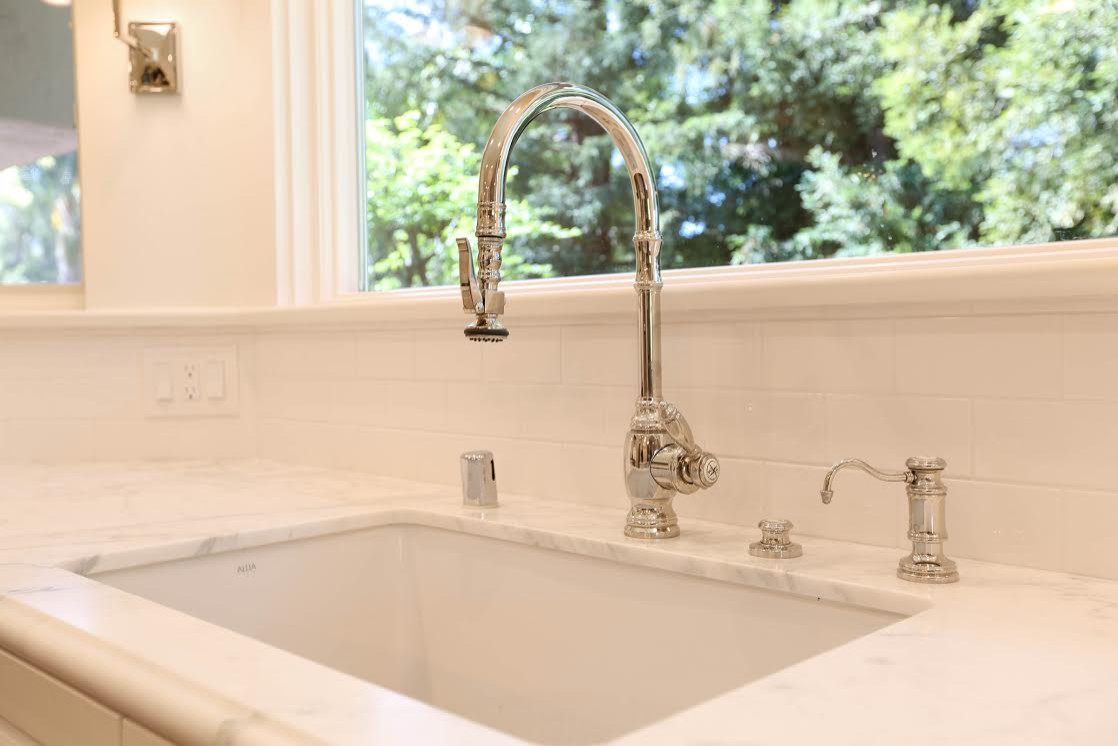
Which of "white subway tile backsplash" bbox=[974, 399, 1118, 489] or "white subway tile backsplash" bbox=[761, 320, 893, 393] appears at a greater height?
"white subway tile backsplash" bbox=[761, 320, 893, 393]

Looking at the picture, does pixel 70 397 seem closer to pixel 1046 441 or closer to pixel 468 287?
pixel 468 287

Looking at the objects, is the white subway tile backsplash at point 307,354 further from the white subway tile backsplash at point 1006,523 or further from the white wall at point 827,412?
the white subway tile backsplash at point 1006,523

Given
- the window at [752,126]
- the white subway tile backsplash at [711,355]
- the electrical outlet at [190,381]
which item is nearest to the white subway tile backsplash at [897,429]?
the white subway tile backsplash at [711,355]

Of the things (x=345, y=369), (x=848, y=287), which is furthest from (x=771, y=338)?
(x=345, y=369)

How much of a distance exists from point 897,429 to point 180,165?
4.47 feet

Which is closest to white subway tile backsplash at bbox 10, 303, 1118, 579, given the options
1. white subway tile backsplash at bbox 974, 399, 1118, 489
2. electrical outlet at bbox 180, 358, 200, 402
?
white subway tile backsplash at bbox 974, 399, 1118, 489

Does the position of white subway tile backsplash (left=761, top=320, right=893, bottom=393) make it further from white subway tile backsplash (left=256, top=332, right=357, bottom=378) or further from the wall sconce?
the wall sconce

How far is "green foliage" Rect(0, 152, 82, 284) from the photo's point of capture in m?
1.84

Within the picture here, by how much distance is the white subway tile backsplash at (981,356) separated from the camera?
901mm

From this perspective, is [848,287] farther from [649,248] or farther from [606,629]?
[606,629]

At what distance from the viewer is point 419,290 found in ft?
5.48

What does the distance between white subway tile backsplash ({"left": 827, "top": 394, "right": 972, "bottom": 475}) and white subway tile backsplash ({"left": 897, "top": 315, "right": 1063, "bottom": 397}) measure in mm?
16

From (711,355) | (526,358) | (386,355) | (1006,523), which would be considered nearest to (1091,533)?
(1006,523)

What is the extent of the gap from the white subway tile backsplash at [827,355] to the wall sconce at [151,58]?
4.11 ft
